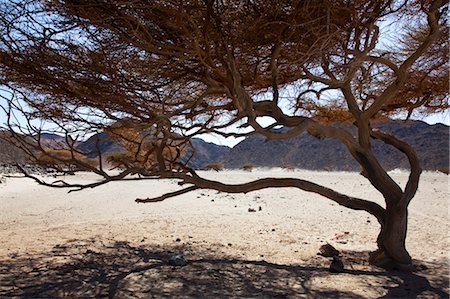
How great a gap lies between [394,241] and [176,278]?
2044 mm

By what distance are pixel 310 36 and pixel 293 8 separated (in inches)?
13.6

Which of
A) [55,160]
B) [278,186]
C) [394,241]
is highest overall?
[55,160]

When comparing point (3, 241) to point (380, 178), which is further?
point (3, 241)

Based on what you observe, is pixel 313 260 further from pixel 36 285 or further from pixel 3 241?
pixel 3 241

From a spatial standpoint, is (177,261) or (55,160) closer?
(177,261)

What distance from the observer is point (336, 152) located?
43.7m

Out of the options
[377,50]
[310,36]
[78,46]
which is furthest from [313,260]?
[78,46]

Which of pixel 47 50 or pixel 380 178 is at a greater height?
pixel 47 50

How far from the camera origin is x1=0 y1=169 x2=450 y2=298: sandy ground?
3.21m

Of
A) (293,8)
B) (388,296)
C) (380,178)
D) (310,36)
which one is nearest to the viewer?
(388,296)

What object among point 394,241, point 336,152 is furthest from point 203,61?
point 336,152

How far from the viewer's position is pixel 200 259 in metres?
4.24

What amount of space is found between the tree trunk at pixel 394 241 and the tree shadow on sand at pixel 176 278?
201 millimetres

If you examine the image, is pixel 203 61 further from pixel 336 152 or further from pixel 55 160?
pixel 336 152
